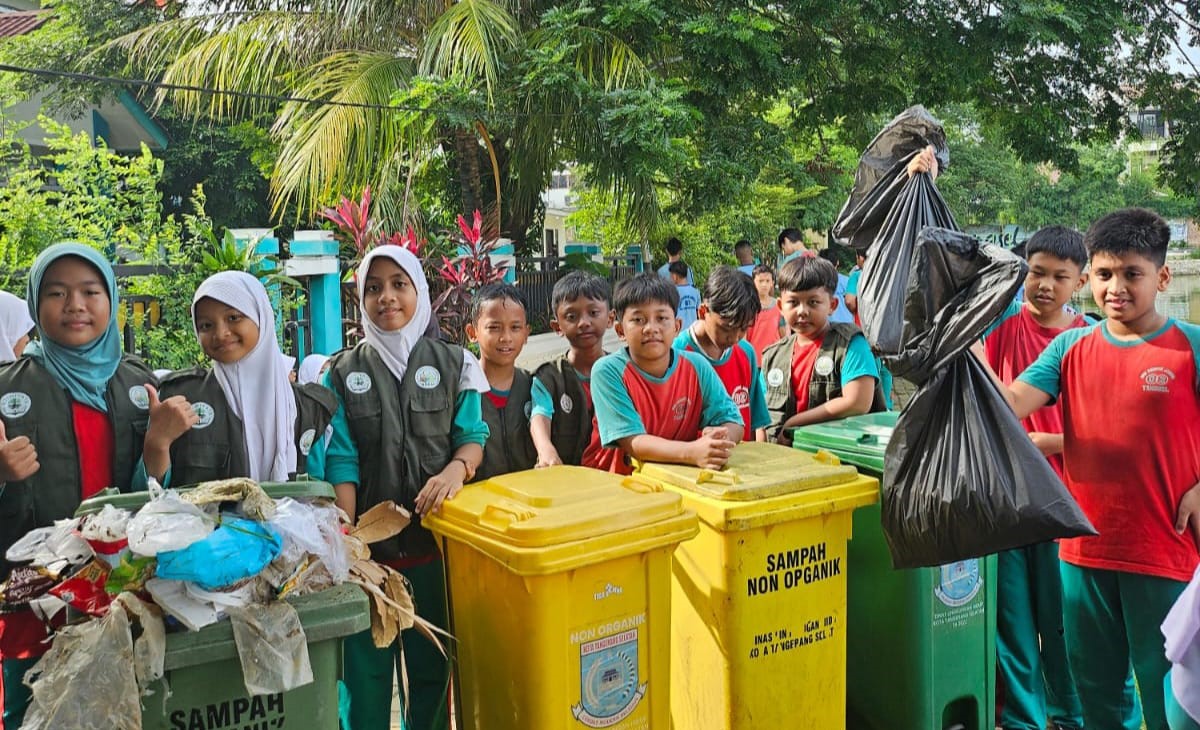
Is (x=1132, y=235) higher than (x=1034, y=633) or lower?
higher

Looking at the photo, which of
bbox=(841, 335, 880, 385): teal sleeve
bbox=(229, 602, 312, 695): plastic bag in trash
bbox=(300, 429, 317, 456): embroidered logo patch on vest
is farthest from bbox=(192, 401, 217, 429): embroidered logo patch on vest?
bbox=(841, 335, 880, 385): teal sleeve

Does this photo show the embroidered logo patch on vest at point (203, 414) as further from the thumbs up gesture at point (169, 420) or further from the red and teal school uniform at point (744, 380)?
the red and teal school uniform at point (744, 380)

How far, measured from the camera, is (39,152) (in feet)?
47.6

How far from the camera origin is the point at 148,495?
210 cm

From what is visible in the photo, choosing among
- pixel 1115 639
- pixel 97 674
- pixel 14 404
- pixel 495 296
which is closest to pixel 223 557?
pixel 97 674

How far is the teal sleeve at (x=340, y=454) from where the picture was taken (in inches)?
112

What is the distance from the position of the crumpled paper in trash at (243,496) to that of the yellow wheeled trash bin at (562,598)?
2.03 ft

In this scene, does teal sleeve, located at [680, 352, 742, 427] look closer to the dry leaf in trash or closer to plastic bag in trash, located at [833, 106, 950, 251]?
plastic bag in trash, located at [833, 106, 950, 251]

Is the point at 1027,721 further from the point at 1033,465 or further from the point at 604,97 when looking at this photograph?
the point at 604,97

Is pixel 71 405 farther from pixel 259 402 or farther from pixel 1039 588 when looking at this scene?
pixel 1039 588

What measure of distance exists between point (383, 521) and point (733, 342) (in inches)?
71.9

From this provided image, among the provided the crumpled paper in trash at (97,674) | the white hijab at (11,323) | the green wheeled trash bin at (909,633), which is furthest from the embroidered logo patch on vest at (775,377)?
the white hijab at (11,323)

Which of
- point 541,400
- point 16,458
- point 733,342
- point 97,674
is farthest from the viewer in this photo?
point 733,342

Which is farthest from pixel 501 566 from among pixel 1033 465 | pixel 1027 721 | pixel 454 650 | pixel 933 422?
pixel 1027 721
